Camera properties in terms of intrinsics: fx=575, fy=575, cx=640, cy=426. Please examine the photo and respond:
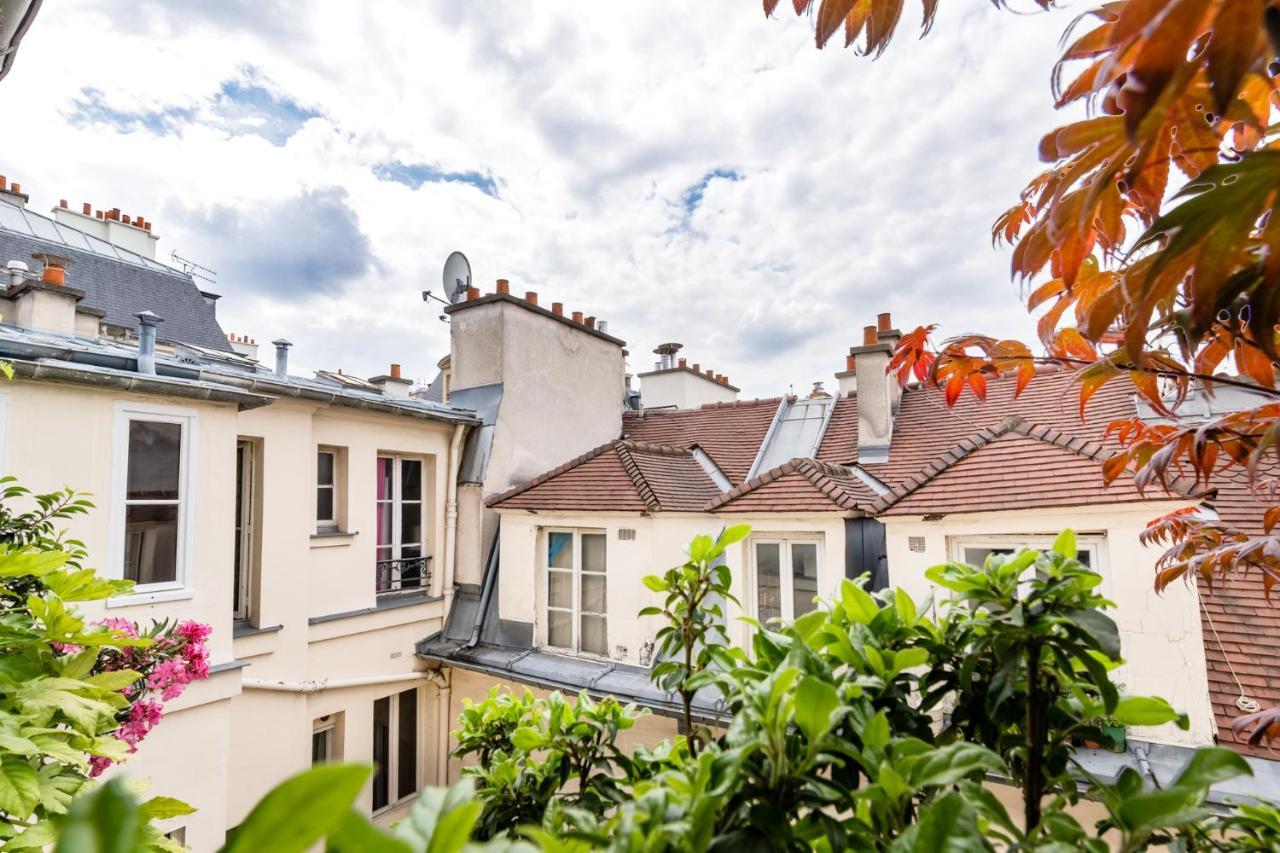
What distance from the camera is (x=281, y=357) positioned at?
6.81 meters

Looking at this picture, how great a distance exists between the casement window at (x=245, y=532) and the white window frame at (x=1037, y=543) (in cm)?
703

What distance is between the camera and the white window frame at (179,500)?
487cm

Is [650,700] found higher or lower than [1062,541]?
lower

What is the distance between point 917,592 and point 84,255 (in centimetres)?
1894

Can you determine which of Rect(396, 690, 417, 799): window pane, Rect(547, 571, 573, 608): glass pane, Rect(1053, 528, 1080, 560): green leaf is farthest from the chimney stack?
Rect(396, 690, 417, 799): window pane

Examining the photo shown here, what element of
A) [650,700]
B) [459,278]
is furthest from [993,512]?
[459,278]

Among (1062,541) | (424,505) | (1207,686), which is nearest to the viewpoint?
(1062,541)

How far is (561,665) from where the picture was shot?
7.06 metres

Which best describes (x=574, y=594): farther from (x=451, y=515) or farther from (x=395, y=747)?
(x=395, y=747)

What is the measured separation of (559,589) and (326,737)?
3263mm

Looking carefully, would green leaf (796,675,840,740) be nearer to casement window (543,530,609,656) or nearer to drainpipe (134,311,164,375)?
drainpipe (134,311,164,375)

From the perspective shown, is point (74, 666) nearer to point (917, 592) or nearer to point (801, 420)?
point (917, 592)

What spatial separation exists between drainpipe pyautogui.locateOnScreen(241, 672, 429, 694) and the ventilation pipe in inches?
132

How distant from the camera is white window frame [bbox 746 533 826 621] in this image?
610cm
